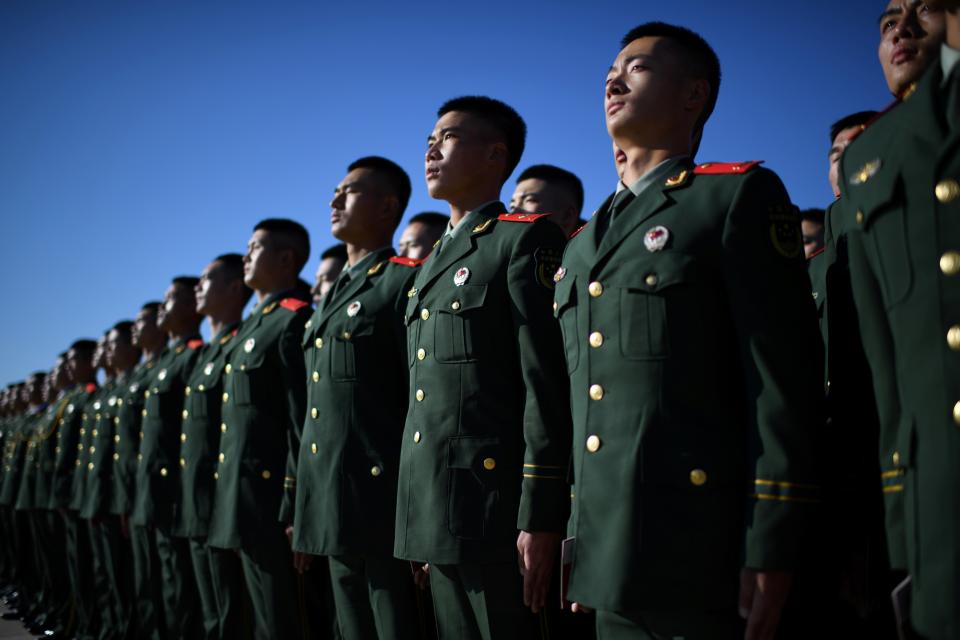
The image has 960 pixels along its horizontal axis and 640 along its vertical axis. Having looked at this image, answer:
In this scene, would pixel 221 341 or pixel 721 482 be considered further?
pixel 221 341

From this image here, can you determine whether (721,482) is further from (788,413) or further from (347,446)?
(347,446)

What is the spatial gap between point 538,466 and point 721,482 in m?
0.79

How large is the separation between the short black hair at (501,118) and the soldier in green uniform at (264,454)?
1817 mm

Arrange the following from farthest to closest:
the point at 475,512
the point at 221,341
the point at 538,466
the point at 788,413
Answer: the point at 221,341 → the point at 475,512 → the point at 538,466 → the point at 788,413

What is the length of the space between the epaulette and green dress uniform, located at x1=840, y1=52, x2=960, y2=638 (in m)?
3.87

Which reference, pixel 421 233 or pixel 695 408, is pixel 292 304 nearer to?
pixel 421 233

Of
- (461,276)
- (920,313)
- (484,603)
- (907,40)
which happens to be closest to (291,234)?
(461,276)

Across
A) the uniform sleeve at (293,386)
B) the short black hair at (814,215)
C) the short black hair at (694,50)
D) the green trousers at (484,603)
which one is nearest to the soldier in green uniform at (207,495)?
the uniform sleeve at (293,386)

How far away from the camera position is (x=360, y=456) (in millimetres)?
3945

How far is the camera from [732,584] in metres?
2.17

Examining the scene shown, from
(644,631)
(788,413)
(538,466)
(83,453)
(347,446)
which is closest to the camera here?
(788,413)

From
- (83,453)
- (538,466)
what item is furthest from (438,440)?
(83,453)

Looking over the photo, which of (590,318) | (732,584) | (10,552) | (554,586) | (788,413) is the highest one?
(590,318)

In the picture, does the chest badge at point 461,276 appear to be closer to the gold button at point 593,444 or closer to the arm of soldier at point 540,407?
the arm of soldier at point 540,407
